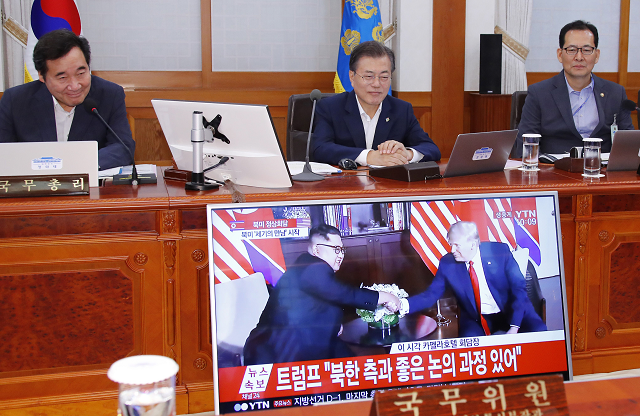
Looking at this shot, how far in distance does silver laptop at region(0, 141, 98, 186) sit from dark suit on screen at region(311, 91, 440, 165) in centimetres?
111

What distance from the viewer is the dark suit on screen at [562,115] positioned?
9.93 ft

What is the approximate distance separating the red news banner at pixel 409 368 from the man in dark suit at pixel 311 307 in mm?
32

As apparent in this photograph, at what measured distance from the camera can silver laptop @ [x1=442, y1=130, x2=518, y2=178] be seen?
7.22 feet

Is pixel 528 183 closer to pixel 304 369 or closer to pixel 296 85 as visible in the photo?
pixel 304 369

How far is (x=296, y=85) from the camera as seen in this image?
4.90m

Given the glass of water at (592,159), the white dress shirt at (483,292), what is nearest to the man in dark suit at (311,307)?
the white dress shirt at (483,292)

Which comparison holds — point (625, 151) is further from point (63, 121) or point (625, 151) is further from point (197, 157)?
point (63, 121)

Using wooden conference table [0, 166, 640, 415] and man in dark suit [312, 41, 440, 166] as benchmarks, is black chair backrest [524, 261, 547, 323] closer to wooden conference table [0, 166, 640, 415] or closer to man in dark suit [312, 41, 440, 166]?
wooden conference table [0, 166, 640, 415]

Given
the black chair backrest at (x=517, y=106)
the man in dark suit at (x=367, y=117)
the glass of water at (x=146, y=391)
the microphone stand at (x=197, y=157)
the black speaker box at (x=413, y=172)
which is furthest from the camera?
the black chair backrest at (x=517, y=106)

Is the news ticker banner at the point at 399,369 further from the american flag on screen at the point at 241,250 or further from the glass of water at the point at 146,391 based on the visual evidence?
the glass of water at the point at 146,391

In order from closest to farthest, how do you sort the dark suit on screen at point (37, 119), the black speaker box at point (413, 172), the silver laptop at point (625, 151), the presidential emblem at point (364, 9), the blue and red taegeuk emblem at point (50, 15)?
the black speaker box at point (413, 172), the silver laptop at point (625, 151), the dark suit on screen at point (37, 119), the blue and red taegeuk emblem at point (50, 15), the presidential emblem at point (364, 9)

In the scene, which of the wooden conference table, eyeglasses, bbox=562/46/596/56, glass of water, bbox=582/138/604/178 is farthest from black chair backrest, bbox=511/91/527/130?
the wooden conference table

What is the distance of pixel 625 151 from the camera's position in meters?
2.34

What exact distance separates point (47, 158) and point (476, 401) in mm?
1546
